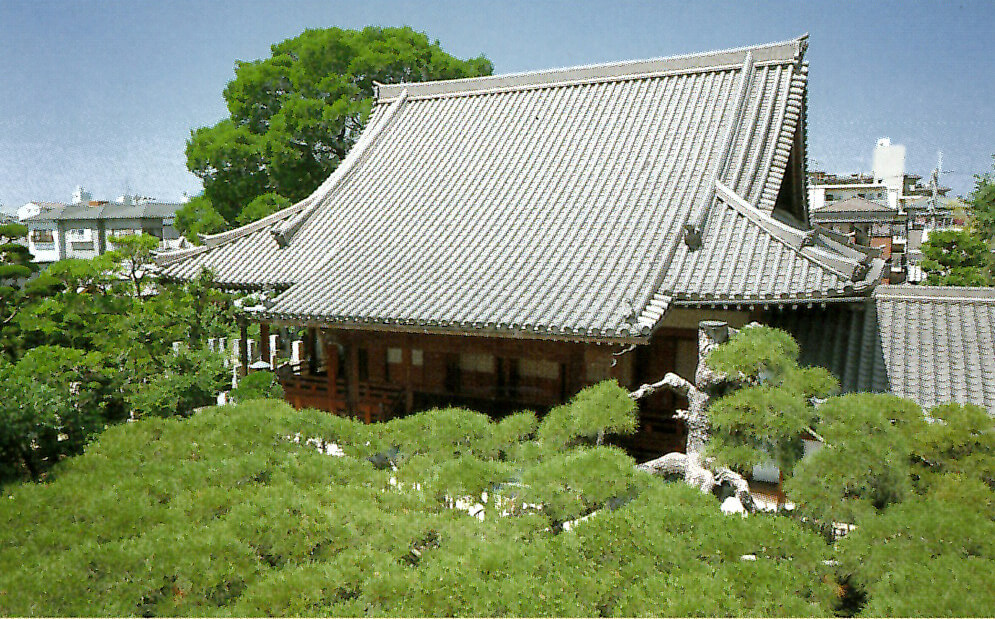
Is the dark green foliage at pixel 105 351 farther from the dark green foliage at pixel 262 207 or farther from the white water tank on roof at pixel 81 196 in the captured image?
the white water tank on roof at pixel 81 196

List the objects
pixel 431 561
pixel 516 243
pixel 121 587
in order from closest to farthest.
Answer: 1. pixel 121 587
2. pixel 431 561
3. pixel 516 243

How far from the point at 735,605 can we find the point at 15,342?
52.1 ft

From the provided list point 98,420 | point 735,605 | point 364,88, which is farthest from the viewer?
point 364,88

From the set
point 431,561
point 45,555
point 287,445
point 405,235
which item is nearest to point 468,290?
point 405,235

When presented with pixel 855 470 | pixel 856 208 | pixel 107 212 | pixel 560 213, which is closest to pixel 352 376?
pixel 560 213

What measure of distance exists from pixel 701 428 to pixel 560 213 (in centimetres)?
587

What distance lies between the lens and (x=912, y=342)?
10.4 meters

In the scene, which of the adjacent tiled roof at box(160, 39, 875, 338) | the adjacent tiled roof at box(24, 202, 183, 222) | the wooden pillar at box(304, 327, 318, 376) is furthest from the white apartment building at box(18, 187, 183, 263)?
the adjacent tiled roof at box(160, 39, 875, 338)

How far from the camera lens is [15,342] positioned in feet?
48.6

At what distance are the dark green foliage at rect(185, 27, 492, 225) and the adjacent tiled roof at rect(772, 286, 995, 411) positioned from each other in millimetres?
21129

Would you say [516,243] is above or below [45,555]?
above

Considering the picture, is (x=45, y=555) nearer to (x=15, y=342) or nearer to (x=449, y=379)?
(x=449, y=379)

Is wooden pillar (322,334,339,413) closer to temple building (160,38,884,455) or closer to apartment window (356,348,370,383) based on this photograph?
temple building (160,38,884,455)

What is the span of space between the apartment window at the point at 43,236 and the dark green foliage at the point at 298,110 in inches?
1129
